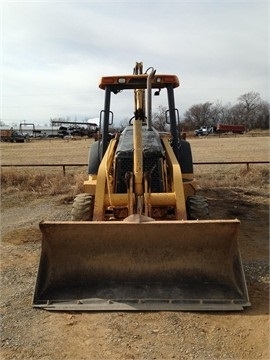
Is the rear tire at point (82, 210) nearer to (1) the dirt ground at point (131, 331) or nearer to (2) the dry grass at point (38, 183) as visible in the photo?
(1) the dirt ground at point (131, 331)

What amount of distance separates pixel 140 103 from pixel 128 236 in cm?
366

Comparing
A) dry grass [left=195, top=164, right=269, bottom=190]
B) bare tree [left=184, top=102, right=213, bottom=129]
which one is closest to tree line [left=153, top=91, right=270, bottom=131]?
bare tree [left=184, top=102, right=213, bottom=129]

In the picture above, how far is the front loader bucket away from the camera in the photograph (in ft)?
14.0

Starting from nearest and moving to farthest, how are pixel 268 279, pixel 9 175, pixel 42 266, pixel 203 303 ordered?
1. pixel 203 303
2. pixel 42 266
3. pixel 268 279
4. pixel 9 175

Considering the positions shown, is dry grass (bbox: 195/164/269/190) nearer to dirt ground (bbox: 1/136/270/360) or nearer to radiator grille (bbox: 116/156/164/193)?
radiator grille (bbox: 116/156/164/193)

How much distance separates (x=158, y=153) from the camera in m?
5.62

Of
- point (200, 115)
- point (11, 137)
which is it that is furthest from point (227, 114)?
point (11, 137)

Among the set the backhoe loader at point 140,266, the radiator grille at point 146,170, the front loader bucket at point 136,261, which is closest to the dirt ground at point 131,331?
the backhoe loader at point 140,266

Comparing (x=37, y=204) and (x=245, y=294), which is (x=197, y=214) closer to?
(x=245, y=294)

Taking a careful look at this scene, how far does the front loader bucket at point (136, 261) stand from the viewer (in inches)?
168

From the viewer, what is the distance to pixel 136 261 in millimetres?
4453

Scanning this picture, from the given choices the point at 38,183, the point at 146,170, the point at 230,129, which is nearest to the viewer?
the point at 146,170

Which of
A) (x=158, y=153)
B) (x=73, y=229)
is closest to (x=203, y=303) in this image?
(x=73, y=229)

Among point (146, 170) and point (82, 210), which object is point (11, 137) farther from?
point (146, 170)
